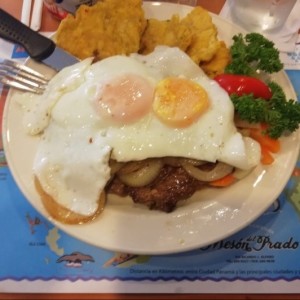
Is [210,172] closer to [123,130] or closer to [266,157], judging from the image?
[266,157]

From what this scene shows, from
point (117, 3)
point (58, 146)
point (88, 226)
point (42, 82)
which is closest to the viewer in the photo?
point (88, 226)

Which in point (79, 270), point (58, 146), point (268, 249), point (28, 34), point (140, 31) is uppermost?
point (140, 31)

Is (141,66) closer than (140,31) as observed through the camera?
Yes

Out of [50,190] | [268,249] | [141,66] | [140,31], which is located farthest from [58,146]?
[268,249]

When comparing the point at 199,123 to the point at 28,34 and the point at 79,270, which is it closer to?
the point at 79,270

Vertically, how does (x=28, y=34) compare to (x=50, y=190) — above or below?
above

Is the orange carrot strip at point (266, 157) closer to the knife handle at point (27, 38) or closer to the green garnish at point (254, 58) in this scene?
the green garnish at point (254, 58)

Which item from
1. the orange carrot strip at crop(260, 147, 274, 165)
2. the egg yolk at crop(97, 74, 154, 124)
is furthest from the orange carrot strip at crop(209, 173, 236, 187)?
the egg yolk at crop(97, 74, 154, 124)

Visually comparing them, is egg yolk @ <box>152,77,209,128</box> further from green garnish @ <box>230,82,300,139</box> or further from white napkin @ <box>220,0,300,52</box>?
white napkin @ <box>220,0,300,52</box>
